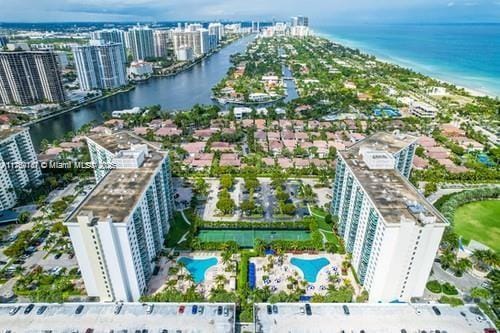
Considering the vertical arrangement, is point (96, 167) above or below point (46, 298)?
above

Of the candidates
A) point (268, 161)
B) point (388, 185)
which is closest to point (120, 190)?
point (388, 185)

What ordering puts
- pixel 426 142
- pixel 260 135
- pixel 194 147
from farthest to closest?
1. pixel 260 135
2. pixel 426 142
3. pixel 194 147

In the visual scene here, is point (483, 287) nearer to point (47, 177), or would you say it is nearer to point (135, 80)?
point (47, 177)

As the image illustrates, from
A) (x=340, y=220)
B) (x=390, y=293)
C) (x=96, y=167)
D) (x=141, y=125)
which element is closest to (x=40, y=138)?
(x=141, y=125)

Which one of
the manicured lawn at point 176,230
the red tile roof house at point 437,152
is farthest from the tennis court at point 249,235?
the red tile roof house at point 437,152

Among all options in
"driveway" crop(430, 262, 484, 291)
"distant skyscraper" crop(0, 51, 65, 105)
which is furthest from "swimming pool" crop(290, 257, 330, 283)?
"distant skyscraper" crop(0, 51, 65, 105)

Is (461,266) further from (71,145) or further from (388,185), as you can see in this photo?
(71,145)

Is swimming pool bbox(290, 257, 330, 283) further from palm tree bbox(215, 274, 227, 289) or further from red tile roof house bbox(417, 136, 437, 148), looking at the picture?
red tile roof house bbox(417, 136, 437, 148)
